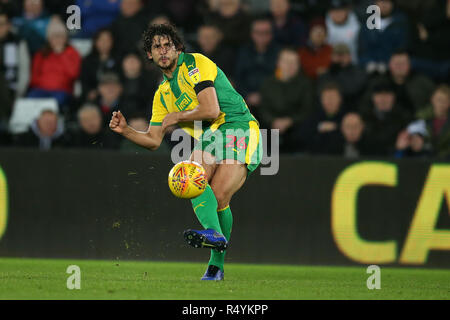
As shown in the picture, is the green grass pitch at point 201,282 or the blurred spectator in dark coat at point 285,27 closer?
the green grass pitch at point 201,282

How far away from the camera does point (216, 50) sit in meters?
14.1

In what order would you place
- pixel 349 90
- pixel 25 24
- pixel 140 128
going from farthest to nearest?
pixel 25 24
pixel 349 90
pixel 140 128

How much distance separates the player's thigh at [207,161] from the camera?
8750mm

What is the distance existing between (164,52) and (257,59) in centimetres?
557

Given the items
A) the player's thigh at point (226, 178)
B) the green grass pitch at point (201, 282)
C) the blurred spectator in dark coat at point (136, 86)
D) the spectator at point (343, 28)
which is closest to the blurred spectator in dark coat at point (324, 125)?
the spectator at point (343, 28)

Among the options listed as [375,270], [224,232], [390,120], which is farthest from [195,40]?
[224,232]

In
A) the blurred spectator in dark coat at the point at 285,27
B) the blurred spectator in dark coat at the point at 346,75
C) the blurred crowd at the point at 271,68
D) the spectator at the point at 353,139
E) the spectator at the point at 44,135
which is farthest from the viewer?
the blurred spectator in dark coat at the point at 285,27

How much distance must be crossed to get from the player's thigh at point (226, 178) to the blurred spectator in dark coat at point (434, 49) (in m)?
6.20

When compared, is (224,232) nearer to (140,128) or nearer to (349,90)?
(140,128)

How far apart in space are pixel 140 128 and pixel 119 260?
1.91 metres

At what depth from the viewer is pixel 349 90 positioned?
13.8m

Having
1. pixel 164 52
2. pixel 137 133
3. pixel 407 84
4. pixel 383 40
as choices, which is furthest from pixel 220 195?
pixel 383 40

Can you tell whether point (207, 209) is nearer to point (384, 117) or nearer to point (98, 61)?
point (384, 117)

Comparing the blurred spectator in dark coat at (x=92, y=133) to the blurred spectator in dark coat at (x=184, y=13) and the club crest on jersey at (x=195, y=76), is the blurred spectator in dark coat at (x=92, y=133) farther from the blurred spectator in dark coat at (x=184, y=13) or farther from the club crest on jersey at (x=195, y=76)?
the club crest on jersey at (x=195, y=76)
